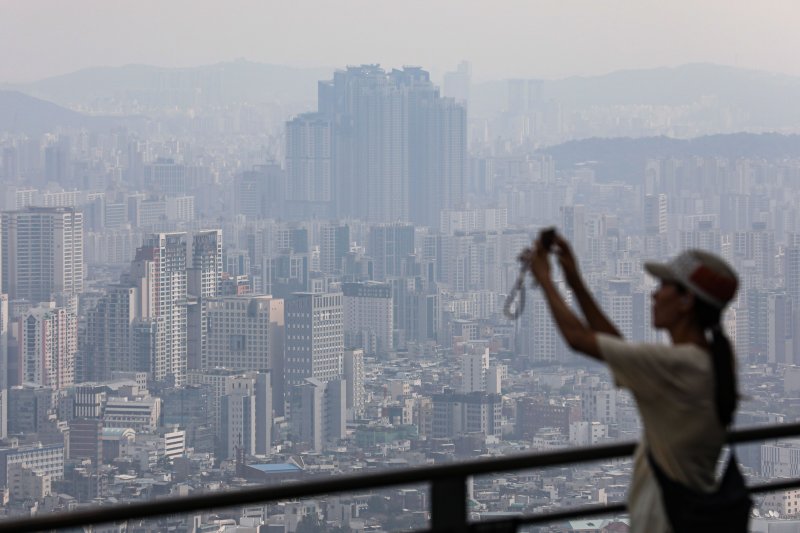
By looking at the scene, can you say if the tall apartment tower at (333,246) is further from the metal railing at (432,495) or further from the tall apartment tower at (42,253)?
the metal railing at (432,495)

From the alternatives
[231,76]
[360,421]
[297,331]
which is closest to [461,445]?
[360,421]

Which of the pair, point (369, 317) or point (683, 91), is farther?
point (683, 91)

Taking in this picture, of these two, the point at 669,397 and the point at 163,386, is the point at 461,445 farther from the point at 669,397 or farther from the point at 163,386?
the point at 669,397

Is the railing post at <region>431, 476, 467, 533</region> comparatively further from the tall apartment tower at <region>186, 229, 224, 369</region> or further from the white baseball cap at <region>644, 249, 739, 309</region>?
the tall apartment tower at <region>186, 229, 224, 369</region>

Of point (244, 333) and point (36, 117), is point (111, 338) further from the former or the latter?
point (36, 117)

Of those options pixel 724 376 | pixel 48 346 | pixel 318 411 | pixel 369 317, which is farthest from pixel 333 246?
pixel 724 376

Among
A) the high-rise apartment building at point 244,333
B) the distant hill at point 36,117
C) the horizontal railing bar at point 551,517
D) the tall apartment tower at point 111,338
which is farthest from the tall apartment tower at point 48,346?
the horizontal railing bar at point 551,517
